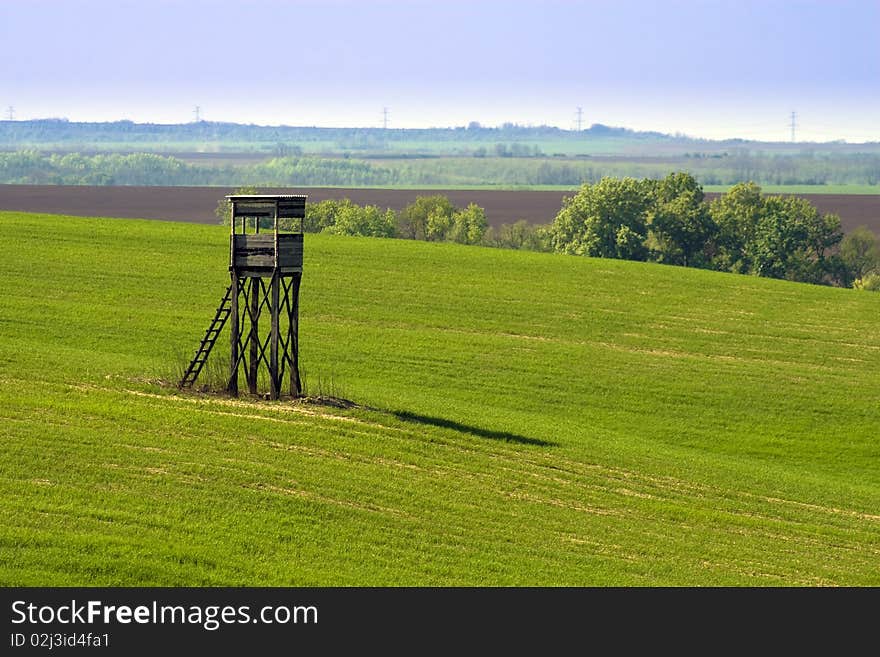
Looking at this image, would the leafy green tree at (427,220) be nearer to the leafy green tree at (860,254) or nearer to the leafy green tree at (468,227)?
the leafy green tree at (468,227)

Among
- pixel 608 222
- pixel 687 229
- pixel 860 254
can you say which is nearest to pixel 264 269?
pixel 687 229

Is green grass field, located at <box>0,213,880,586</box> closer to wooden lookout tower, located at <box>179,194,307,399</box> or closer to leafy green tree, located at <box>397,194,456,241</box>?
wooden lookout tower, located at <box>179,194,307,399</box>

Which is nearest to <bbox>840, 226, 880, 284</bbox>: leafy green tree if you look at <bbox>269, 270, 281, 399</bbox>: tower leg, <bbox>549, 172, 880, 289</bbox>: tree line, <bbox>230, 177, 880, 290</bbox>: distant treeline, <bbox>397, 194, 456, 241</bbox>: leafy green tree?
<bbox>230, 177, 880, 290</bbox>: distant treeline

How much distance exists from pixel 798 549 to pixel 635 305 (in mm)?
33241

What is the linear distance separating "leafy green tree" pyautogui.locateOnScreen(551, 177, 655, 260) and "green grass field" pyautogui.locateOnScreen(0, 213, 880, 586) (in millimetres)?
48920

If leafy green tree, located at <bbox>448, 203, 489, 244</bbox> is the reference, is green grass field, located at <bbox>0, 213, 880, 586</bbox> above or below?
below

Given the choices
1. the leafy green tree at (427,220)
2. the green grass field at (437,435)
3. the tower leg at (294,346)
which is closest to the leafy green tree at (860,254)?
the leafy green tree at (427,220)

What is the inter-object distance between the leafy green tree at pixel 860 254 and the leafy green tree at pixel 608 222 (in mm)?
22127

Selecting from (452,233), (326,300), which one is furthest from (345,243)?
(452,233)

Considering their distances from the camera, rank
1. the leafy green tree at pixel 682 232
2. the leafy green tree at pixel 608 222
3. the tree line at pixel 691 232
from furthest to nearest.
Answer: the tree line at pixel 691 232, the leafy green tree at pixel 682 232, the leafy green tree at pixel 608 222

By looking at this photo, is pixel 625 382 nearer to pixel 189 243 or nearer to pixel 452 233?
pixel 189 243

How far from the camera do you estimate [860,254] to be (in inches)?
5295

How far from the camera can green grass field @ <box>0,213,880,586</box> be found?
925 inches

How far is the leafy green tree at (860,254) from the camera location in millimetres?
128875
